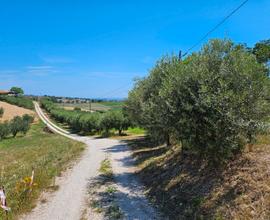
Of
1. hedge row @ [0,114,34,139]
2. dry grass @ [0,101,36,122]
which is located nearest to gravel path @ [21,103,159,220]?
hedge row @ [0,114,34,139]

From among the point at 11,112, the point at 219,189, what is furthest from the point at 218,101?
the point at 11,112

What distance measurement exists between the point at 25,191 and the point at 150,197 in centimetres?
573

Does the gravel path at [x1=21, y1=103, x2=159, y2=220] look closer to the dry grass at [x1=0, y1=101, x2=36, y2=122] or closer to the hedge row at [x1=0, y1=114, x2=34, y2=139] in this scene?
the hedge row at [x1=0, y1=114, x2=34, y2=139]

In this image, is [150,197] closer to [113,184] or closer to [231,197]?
[113,184]

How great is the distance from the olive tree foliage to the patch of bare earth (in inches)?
30.8

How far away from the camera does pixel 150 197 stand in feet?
39.7

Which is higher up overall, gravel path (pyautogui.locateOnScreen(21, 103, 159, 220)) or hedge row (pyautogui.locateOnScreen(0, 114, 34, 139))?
hedge row (pyautogui.locateOnScreen(0, 114, 34, 139))

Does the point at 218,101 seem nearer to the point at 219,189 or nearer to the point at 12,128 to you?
the point at 219,189

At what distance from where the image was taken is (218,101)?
9453 millimetres

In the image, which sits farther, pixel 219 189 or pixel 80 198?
pixel 80 198

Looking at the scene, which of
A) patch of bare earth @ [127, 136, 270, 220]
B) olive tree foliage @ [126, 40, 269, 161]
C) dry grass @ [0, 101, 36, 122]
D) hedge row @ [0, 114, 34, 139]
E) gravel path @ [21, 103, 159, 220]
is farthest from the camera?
dry grass @ [0, 101, 36, 122]

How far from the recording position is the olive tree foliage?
9.54m

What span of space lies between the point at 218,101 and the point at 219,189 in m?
3.23

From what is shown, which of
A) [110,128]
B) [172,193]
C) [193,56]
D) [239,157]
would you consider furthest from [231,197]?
[110,128]
